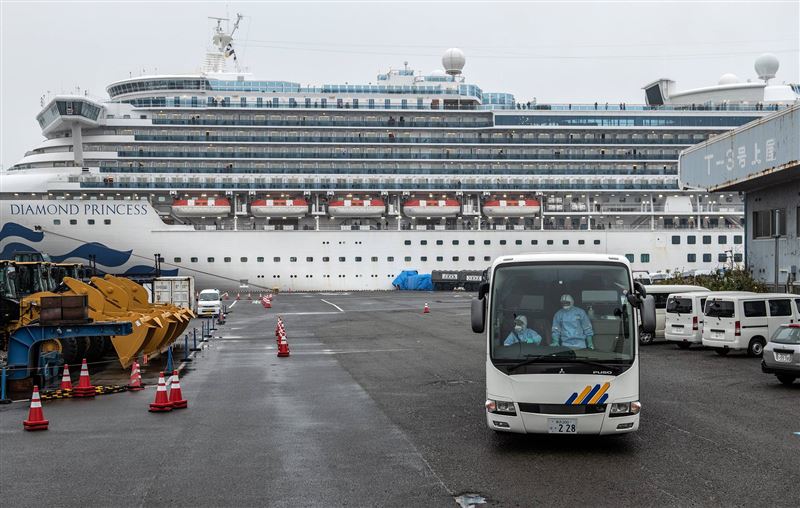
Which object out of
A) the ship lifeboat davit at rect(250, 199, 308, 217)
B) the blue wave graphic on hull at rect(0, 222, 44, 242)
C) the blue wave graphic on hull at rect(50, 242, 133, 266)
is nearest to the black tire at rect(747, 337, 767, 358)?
the ship lifeboat davit at rect(250, 199, 308, 217)

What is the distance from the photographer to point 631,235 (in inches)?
2345

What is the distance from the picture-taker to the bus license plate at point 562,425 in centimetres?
992

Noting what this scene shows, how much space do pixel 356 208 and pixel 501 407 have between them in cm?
4910

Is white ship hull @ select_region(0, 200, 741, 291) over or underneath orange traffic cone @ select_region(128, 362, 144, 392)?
over

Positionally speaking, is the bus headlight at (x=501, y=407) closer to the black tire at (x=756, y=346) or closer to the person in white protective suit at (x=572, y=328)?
the person in white protective suit at (x=572, y=328)

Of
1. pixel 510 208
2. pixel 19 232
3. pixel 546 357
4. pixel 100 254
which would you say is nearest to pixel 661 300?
pixel 546 357

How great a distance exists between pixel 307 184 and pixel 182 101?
38.1 feet

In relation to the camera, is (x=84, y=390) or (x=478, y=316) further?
(x=84, y=390)

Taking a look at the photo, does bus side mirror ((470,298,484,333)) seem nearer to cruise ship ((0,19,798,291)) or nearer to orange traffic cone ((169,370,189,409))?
orange traffic cone ((169,370,189,409))

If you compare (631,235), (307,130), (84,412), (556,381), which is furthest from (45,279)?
(631,235)

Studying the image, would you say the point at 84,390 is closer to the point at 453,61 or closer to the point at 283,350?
the point at 283,350

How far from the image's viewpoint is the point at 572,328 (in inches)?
410

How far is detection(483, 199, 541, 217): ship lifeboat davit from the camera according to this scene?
2377 inches

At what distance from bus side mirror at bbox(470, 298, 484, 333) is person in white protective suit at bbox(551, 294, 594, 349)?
964mm
